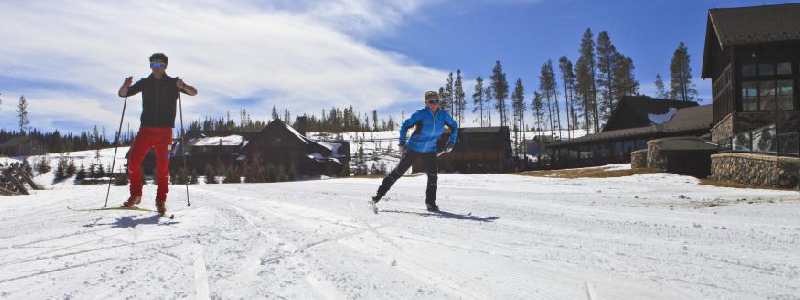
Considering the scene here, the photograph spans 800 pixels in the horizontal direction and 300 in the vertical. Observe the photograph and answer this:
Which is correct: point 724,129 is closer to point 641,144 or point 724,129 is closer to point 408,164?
point 641,144

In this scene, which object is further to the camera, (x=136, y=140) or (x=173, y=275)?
(x=136, y=140)

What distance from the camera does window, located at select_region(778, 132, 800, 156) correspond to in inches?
404

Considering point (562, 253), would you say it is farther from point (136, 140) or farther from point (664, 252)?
point (136, 140)

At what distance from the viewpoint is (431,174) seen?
18.8ft

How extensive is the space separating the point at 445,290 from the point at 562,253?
990 millimetres

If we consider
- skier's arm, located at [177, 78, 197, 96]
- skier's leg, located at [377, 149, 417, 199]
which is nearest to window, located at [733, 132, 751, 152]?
skier's leg, located at [377, 149, 417, 199]

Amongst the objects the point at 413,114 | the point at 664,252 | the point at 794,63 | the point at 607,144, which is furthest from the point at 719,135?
the point at 664,252

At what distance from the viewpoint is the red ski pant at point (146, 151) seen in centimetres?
477

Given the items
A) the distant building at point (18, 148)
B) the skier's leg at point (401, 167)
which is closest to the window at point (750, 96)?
the skier's leg at point (401, 167)

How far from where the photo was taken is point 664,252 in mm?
2436

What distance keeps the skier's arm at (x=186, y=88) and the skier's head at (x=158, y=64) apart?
8.2 inches

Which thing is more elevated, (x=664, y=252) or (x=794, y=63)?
(x=794, y=63)

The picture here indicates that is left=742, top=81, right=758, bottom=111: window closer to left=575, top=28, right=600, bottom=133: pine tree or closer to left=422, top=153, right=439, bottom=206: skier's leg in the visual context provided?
left=422, top=153, right=439, bottom=206: skier's leg

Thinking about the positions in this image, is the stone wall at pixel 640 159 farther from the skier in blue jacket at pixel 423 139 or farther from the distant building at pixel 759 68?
the skier in blue jacket at pixel 423 139
